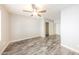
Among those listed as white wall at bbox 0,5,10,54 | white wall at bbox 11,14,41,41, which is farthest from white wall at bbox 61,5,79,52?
white wall at bbox 0,5,10,54

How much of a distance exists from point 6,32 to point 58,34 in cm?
131

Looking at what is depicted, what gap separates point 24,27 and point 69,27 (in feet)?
4.03

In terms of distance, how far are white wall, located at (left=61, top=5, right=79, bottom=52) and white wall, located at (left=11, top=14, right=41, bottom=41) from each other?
659 millimetres

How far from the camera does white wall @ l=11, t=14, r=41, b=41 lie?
7.99ft

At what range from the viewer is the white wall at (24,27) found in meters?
2.44

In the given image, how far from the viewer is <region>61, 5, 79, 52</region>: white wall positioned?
2.34 meters

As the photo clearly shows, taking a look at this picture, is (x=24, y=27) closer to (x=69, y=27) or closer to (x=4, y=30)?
(x=4, y=30)

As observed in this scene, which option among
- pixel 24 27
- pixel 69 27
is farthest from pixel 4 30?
pixel 69 27

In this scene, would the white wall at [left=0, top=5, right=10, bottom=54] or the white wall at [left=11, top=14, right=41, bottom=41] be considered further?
the white wall at [left=11, top=14, right=41, bottom=41]

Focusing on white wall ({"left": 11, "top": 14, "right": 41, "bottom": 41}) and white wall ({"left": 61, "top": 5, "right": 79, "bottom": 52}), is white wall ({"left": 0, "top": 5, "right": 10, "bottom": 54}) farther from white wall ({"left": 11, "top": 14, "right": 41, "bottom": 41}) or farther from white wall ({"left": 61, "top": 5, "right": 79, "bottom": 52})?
white wall ({"left": 61, "top": 5, "right": 79, "bottom": 52})

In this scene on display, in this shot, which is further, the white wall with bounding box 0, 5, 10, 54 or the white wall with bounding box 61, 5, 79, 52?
the white wall with bounding box 61, 5, 79, 52

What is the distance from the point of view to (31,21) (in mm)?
2555

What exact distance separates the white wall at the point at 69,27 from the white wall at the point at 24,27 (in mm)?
659

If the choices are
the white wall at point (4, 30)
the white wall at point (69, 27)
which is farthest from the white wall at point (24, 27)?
the white wall at point (69, 27)
